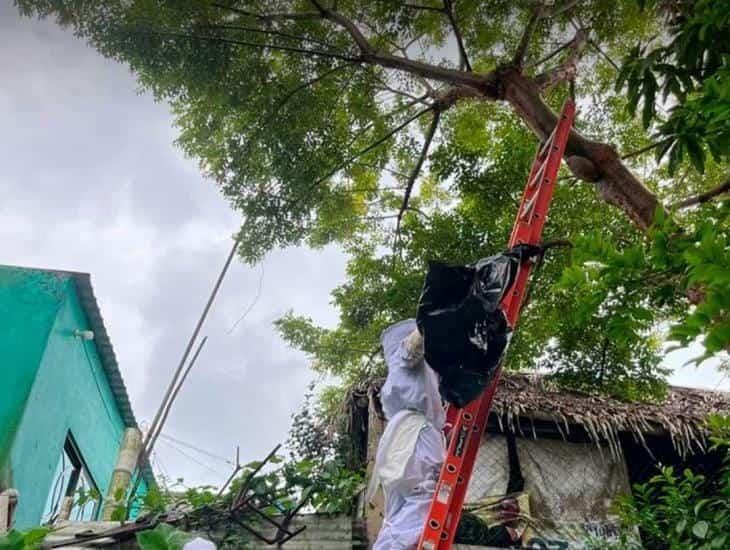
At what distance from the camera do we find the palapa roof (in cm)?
496

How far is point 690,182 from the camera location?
20.3ft

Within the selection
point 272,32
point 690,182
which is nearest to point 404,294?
point 272,32

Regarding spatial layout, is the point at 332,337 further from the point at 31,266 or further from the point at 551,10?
the point at 551,10

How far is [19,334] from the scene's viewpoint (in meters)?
6.30

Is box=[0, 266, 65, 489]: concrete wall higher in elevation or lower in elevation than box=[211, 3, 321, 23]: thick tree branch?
lower

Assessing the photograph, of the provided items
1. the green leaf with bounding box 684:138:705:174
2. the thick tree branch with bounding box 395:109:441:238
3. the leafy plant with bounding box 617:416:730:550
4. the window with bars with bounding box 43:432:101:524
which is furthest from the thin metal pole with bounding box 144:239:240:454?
the green leaf with bounding box 684:138:705:174

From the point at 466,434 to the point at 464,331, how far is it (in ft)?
1.30

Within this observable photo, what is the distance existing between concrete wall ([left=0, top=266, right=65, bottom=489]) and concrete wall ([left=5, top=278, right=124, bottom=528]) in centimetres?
6

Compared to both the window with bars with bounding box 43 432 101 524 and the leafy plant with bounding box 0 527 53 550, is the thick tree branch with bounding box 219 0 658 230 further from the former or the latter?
the window with bars with bounding box 43 432 101 524

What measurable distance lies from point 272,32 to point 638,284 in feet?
16.0

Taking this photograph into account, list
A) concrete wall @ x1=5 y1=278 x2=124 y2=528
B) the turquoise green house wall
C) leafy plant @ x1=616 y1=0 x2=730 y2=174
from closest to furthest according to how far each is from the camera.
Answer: leafy plant @ x1=616 y1=0 x2=730 y2=174 < the turquoise green house wall < concrete wall @ x1=5 y1=278 x2=124 y2=528

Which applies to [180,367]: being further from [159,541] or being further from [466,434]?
[466,434]

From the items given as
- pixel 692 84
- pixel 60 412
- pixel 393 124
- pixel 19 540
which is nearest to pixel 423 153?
pixel 393 124

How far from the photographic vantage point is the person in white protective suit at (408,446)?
240cm
